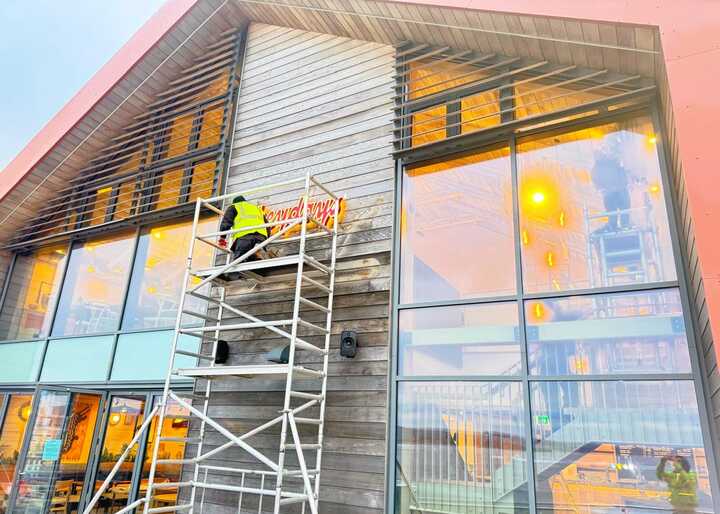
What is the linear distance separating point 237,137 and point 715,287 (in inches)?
207

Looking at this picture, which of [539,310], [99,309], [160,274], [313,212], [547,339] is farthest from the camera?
[99,309]

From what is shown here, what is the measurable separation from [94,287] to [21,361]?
5.12 feet

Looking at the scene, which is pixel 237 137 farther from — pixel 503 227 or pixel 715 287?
pixel 715 287

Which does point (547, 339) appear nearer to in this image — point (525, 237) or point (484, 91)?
point (525, 237)

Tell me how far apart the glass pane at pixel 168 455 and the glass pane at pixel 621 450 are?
3.64 meters

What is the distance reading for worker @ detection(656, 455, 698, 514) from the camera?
3.11 m

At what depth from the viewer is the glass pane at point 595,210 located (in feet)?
12.4

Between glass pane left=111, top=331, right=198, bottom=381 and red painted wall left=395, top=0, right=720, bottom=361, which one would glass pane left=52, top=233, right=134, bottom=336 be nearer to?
glass pane left=111, top=331, right=198, bottom=381

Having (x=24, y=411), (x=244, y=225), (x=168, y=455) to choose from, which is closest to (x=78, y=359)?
(x=24, y=411)

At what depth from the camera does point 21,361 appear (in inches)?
288

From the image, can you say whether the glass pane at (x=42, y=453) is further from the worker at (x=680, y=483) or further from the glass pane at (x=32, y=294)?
the worker at (x=680, y=483)

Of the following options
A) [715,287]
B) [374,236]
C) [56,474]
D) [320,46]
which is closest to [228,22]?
[320,46]

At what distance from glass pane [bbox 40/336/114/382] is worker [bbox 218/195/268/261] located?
274 centimetres

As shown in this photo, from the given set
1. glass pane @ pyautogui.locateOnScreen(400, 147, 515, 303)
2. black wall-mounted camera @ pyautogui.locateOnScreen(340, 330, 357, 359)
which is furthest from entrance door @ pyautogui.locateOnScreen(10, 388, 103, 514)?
glass pane @ pyautogui.locateOnScreen(400, 147, 515, 303)
